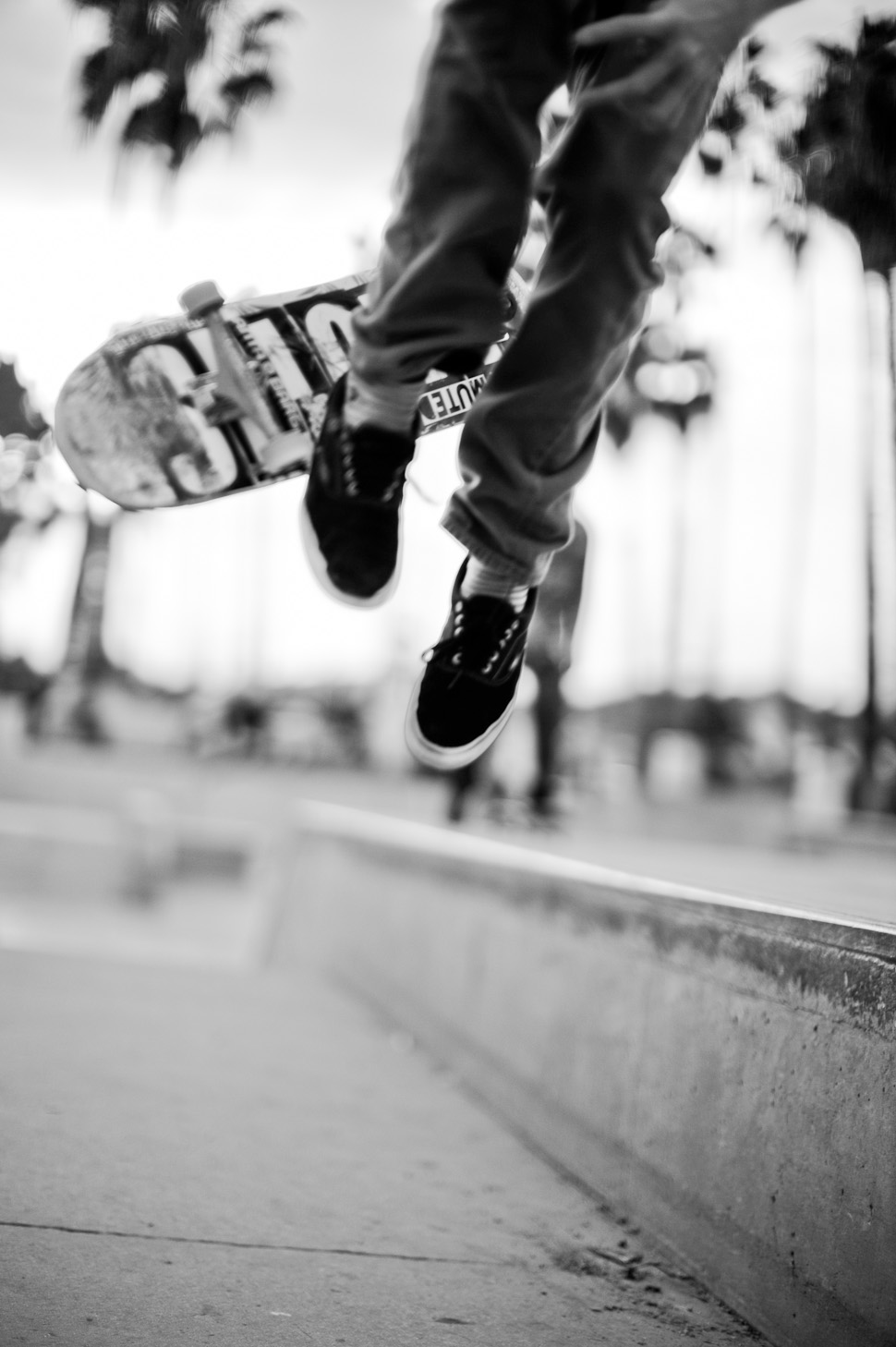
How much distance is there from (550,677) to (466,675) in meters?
5.96

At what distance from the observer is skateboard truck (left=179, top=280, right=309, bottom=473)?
244cm

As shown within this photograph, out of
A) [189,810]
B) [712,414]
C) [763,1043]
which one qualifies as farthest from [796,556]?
[763,1043]

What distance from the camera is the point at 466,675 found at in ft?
6.91

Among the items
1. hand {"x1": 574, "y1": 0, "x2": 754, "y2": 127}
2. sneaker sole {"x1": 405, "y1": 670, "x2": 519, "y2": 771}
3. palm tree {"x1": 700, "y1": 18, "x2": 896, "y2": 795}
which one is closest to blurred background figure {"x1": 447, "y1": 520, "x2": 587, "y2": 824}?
palm tree {"x1": 700, "y1": 18, "x2": 896, "y2": 795}

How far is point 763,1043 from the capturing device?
1931 millimetres

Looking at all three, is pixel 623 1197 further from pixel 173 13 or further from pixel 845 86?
pixel 173 13

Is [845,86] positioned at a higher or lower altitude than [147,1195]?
higher

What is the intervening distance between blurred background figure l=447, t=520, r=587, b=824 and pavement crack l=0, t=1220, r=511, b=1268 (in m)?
5.60

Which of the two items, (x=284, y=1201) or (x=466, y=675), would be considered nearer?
(x=466, y=675)

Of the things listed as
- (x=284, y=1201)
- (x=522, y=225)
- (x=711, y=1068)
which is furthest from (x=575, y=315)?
(x=284, y=1201)

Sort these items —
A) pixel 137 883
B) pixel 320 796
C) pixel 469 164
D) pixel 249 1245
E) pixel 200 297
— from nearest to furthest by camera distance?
pixel 469 164 < pixel 249 1245 < pixel 200 297 < pixel 137 883 < pixel 320 796

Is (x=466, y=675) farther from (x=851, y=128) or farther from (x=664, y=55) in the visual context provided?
(x=851, y=128)

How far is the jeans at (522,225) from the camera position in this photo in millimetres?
1660

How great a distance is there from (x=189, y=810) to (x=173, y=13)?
1790 centimetres
